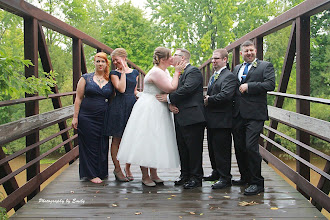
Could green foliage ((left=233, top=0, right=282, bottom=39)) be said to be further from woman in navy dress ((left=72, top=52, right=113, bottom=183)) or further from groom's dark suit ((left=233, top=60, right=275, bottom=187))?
groom's dark suit ((left=233, top=60, right=275, bottom=187))

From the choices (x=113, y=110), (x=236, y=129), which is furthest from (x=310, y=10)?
(x=113, y=110)

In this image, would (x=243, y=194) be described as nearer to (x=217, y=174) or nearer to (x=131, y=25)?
(x=217, y=174)

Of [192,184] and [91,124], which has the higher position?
[91,124]

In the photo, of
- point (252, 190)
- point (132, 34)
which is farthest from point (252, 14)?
point (252, 190)

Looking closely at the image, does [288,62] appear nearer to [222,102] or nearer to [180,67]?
[222,102]

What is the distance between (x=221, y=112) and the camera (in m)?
4.66

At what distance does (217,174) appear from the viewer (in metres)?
5.20

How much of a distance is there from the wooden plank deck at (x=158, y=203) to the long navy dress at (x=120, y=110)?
638 mm

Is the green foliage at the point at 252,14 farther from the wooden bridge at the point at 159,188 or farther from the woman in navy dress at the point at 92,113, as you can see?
the woman in navy dress at the point at 92,113

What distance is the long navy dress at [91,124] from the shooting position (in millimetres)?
5090

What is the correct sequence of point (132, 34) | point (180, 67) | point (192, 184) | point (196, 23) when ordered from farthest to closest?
point (196, 23) < point (132, 34) < point (192, 184) < point (180, 67)

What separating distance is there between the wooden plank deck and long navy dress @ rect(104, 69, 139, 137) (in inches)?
25.1

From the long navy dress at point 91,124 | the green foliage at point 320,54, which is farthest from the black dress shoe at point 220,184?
the green foliage at point 320,54

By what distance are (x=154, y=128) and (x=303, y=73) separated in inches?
67.3
